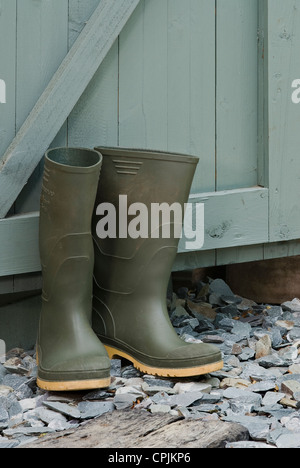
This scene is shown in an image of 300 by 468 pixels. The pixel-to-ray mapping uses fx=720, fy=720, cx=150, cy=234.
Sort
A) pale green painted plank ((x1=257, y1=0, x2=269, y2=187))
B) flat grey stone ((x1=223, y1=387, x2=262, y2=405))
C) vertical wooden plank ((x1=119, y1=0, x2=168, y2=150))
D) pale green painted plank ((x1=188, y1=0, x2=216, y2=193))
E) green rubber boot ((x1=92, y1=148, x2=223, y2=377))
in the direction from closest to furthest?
flat grey stone ((x1=223, y1=387, x2=262, y2=405)), green rubber boot ((x1=92, y1=148, x2=223, y2=377)), vertical wooden plank ((x1=119, y1=0, x2=168, y2=150)), pale green painted plank ((x1=188, y1=0, x2=216, y2=193)), pale green painted plank ((x1=257, y1=0, x2=269, y2=187))

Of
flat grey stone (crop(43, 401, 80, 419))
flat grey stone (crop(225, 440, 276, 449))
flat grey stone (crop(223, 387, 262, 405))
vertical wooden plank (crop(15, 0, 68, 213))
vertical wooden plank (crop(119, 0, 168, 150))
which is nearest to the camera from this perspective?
flat grey stone (crop(225, 440, 276, 449))

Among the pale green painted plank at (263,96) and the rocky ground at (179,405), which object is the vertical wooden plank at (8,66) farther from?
the pale green painted plank at (263,96)

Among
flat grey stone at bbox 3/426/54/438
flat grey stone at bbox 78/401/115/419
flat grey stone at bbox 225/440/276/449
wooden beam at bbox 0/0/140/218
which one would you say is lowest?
flat grey stone at bbox 3/426/54/438

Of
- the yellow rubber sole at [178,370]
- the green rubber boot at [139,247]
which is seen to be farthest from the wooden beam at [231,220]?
the yellow rubber sole at [178,370]

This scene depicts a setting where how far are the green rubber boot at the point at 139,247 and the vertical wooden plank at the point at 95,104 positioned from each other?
19 centimetres

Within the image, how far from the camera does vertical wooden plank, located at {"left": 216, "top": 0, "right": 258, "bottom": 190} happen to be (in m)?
2.17

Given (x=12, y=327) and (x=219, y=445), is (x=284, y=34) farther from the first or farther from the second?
(x=219, y=445)

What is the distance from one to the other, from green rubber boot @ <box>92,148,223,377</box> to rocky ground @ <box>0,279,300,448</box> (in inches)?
3.0

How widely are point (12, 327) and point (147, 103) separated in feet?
2.46

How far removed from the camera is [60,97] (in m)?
1.84

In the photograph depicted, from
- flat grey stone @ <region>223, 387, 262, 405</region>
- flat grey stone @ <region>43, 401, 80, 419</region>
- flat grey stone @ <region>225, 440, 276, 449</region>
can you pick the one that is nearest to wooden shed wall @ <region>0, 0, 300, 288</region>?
flat grey stone @ <region>43, 401, 80, 419</region>

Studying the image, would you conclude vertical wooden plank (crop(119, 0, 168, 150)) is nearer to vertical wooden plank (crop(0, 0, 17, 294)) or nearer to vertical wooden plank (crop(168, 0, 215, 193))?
vertical wooden plank (crop(168, 0, 215, 193))

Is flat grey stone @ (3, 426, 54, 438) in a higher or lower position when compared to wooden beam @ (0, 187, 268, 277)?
lower

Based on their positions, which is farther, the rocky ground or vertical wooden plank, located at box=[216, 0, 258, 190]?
vertical wooden plank, located at box=[216, 0, 258, 190]
